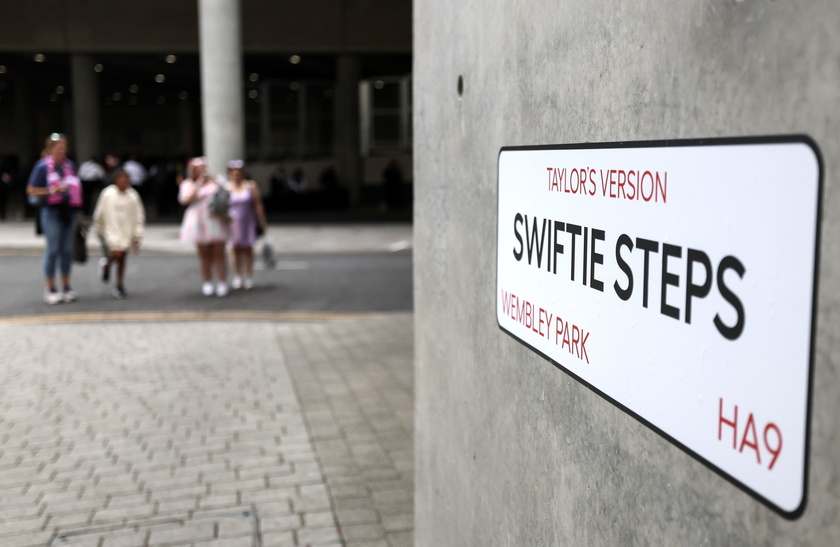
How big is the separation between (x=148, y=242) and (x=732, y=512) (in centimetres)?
1879

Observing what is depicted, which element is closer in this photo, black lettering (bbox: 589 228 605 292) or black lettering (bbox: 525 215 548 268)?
black lettering (bbox: 589 228 605 292)

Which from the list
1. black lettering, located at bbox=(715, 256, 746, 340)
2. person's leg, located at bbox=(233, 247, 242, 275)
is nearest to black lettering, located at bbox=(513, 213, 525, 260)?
black lettering, located at bbox=(715, 256, 746, 340)

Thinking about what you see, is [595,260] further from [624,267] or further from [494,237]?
[494,237]

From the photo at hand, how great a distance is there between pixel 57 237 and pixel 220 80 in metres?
9.30

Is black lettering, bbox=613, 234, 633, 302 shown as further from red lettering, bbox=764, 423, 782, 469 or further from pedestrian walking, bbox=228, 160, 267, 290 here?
pedestrian walking, bbox=228, 160, 267, 290

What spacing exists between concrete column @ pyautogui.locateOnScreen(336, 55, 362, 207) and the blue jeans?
1814cm

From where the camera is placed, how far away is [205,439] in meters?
5.75

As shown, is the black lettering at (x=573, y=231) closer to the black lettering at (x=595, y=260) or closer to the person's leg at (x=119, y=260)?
the black lettering at (x=595, y=260)

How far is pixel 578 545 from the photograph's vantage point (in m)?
2.07

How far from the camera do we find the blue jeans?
10945 millimetres

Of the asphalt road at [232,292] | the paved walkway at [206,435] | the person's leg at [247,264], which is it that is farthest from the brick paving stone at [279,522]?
the person's leg at [247,264]

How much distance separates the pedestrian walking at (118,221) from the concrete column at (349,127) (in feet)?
57.6

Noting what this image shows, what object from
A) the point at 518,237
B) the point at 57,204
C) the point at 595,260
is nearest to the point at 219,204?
the point at 57,204

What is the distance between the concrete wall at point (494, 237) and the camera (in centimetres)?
128
